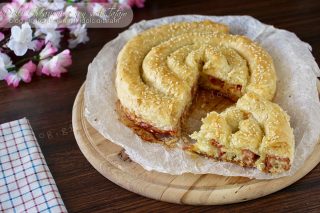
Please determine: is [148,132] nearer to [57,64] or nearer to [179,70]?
[179,70]

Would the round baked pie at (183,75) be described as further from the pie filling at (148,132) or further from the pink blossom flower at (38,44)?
the pink blossom flower at (38,44)

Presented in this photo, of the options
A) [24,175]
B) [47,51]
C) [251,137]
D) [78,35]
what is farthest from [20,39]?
[251,137]

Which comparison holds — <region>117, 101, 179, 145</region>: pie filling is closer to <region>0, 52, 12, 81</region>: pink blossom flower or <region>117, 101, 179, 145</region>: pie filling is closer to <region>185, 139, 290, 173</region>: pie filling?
<region>185, 139, 290, 173</region>: pie filling

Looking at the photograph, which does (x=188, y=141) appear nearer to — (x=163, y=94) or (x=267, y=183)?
(x=163, y=94)

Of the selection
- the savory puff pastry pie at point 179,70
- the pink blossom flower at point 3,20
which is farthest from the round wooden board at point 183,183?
the pink blossom flower at point 3,20

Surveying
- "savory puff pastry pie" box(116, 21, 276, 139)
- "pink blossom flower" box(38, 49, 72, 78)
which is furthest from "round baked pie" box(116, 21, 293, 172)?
"pink blossom flower" box(38, 49, 72, 78)

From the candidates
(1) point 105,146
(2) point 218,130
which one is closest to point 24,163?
(1) point 105,146

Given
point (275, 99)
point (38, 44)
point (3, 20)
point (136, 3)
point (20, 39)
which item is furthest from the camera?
point (136, 3)
